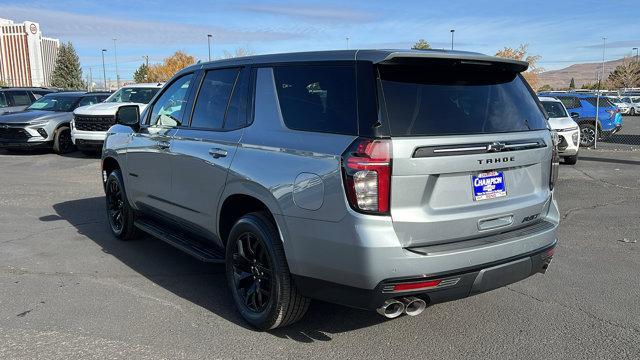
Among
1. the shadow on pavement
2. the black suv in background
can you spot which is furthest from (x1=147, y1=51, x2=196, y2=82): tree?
the shadow on pavement

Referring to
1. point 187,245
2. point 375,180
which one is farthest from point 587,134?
point 375,180

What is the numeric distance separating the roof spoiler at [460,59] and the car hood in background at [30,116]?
1365 cm

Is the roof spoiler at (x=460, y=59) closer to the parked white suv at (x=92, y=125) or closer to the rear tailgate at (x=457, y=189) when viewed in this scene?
the rear tailgate at (x=457, y=189)

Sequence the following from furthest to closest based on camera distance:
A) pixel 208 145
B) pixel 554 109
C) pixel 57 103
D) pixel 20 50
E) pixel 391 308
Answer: pixel 20 50 → pixel 57 103 → pixel 554 109 → pixel 208 145 → pixel 391 308

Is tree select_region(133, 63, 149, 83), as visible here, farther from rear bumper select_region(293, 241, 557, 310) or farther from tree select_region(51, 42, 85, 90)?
rear bumper select_region(293, 241, 557, 310)

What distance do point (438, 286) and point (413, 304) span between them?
8.5 inches

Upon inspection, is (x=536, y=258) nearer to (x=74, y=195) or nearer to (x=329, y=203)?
(x=329, y=203)

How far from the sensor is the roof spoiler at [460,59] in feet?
10.2

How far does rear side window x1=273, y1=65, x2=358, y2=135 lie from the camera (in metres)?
3.18

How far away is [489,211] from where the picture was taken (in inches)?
129

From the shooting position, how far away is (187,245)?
14.8 feet

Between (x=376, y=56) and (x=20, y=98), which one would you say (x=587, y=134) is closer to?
(x=376, y=56)

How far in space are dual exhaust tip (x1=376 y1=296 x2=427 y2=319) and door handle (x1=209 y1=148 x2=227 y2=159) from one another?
64.1 inches

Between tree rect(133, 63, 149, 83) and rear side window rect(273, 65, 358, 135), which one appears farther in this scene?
tree rect(133, 63, 149, 83)
